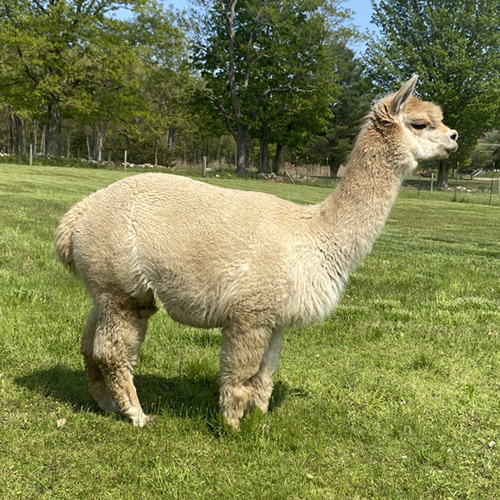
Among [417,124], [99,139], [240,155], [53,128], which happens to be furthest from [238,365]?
[99,139]

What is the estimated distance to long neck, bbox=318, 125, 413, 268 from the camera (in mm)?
3887

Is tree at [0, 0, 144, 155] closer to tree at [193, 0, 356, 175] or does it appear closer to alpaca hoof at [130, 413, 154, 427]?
tree at [193, 0, 356, 175]

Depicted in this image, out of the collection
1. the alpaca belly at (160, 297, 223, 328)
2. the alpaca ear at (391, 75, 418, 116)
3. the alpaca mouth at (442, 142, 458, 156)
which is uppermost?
the alpaca ear at (391, 75, 418, 116)

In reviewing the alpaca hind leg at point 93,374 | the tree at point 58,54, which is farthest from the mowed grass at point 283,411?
the tree at point 58,54

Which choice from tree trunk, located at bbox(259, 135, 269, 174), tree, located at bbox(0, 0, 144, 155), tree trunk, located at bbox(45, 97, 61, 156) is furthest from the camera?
tree trunk, located at bbox(259, 135, 269, 174)

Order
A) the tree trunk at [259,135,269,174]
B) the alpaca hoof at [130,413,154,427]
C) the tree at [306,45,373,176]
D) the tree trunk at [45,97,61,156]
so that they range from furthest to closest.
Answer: the tree at [306,45,373,176] → the tree trunk at [259,135,269,174] → the tree trunk at [45,97,61,156] → the alpaca hoof at [130,413,154,427]

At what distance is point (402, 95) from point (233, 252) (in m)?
1.68

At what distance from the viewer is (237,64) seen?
46.8 meters

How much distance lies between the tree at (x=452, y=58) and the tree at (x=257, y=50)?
7992 mm

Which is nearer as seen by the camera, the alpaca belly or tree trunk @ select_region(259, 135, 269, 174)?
the alpaca belly

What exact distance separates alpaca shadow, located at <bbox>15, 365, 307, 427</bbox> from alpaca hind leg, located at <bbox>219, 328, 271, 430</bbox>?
0.20 meters

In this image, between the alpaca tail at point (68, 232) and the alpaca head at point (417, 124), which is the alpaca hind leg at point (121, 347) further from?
the alpaca head at point (417, 124)

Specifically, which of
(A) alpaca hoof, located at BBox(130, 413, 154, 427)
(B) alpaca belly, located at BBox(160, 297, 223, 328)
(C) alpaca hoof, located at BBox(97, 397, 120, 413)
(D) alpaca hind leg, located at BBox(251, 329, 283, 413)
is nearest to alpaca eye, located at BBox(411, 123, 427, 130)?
(D) alpaca hind leg, located at BBox(251, 329, 283, 413)

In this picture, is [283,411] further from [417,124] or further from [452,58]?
[452,58]
